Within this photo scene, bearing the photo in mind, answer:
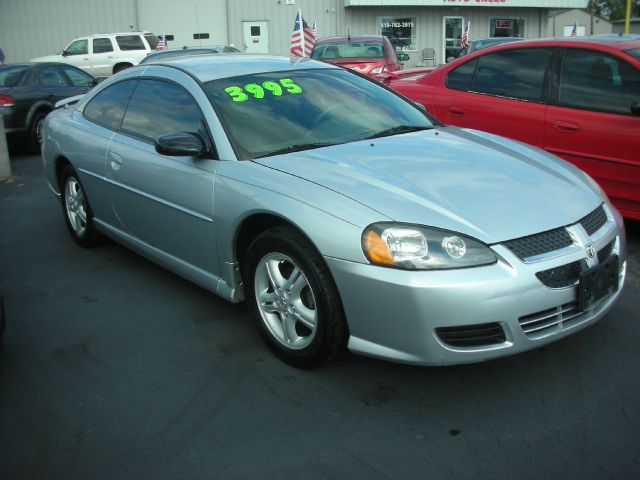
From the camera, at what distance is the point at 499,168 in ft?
11.4

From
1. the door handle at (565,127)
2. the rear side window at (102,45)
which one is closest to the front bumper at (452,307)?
the door handle at (565,127)

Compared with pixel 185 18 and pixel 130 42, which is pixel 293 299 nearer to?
pixel 130 42

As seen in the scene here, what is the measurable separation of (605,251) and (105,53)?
72.3ft

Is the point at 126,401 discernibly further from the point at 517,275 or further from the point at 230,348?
the point at 517,275

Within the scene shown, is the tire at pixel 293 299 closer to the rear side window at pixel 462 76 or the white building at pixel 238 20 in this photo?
the rear side window at pixel 462 76

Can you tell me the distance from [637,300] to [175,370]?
2.67 m

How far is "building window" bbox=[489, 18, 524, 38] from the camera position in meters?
30.8

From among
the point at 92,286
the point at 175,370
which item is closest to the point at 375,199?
the point at 175,370

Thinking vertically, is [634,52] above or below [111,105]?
above

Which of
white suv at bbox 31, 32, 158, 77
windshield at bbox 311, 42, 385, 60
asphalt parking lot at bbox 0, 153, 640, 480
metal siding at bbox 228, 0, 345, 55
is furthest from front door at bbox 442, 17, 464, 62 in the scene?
asphalt parking lot at bbox 0, 153, 640, 480

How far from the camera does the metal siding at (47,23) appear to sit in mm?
28141

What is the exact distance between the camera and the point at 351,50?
44.5 ft

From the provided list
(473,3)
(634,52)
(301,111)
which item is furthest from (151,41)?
(301,111)

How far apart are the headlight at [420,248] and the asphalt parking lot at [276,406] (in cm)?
67
